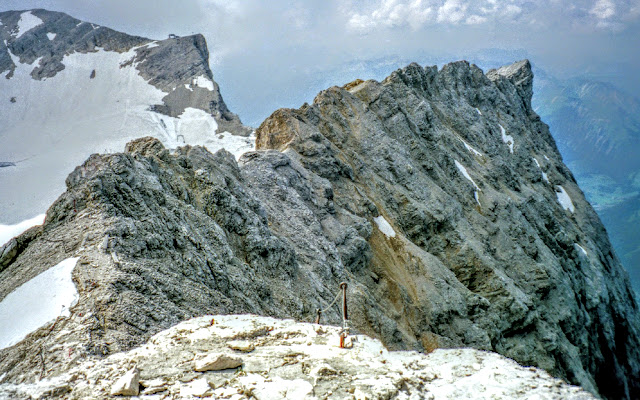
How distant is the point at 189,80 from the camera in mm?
109500

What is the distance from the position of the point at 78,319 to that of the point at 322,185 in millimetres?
20744

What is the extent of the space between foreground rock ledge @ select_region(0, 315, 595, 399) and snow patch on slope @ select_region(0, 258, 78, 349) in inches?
81.1

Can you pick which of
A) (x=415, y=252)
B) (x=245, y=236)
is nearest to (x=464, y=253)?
(x=415, y=252)

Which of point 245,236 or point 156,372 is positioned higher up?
point 245,236

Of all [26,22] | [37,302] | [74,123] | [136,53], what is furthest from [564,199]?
[26,22]

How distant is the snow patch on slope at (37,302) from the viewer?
9508mm

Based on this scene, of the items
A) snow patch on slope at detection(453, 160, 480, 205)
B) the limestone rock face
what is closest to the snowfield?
snow patch on slope at detection(453, 160, 480, 205)

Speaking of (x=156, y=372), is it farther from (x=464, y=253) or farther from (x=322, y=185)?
(x=464, y=253)

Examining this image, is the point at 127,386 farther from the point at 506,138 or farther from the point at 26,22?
the point at 26,22

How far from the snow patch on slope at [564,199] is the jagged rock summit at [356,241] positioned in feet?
13.1

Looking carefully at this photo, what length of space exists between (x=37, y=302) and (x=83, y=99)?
389ft

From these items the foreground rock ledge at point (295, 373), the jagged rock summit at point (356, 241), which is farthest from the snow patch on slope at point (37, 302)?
the foreground rock ledge at point (295, 373)

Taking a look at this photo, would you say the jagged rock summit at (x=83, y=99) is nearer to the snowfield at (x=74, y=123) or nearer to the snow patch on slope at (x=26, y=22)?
the snowfield at (x=74, y=123)

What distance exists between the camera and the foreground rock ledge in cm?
750
